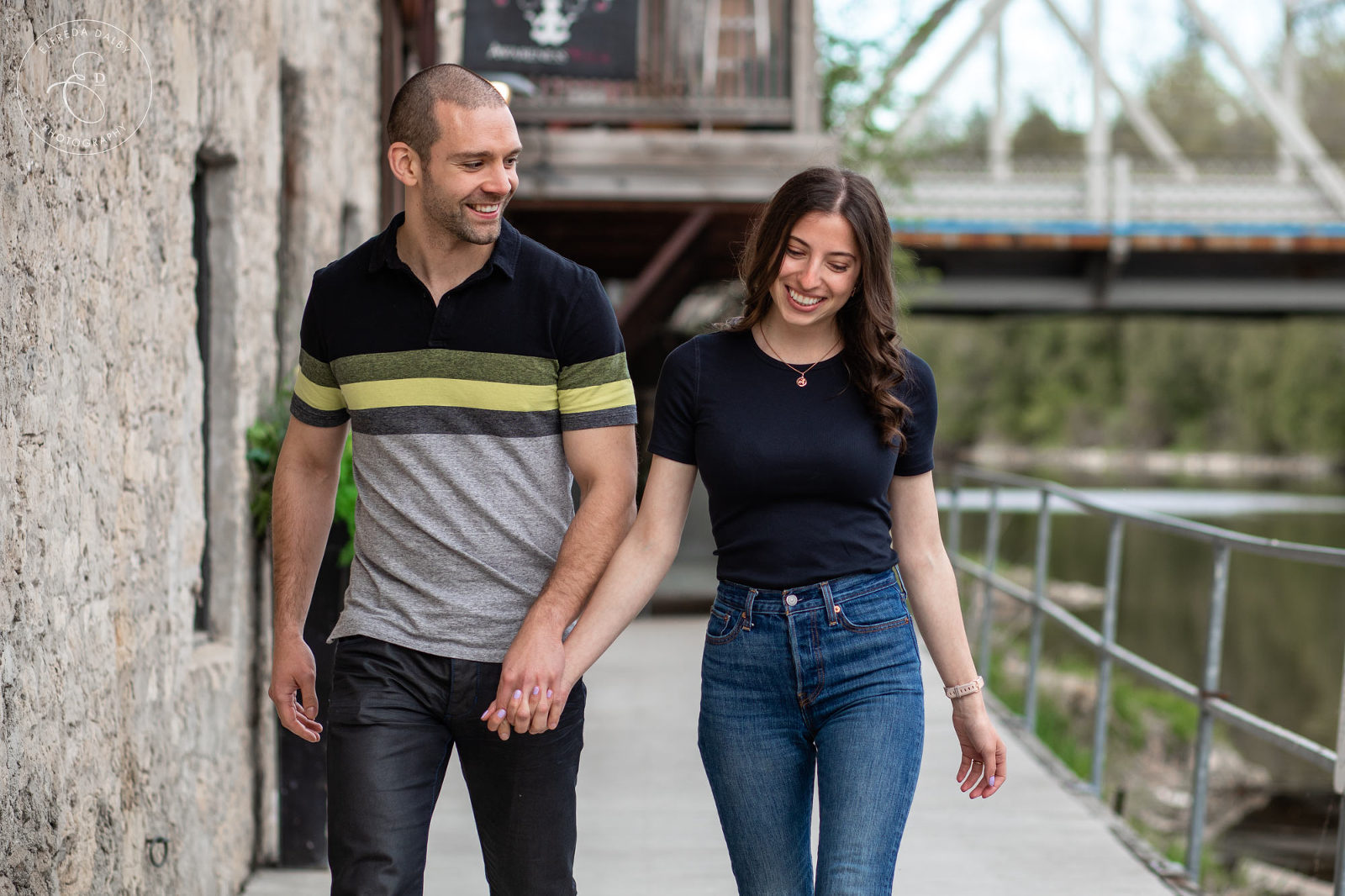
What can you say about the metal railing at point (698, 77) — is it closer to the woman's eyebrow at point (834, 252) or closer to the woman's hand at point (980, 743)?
the woman's eyebrow at point (834, 252)

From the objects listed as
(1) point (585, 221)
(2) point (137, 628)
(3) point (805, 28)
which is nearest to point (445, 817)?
(2) point (137, 628)

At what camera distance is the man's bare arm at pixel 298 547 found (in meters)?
2.75

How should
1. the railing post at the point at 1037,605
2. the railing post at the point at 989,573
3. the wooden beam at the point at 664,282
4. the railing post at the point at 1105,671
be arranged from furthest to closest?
the wooden beam at the point at 664,282
the railing post at the point at 989,573
the railing post at the point at 1037,605
the railing post at the point at 1105,671

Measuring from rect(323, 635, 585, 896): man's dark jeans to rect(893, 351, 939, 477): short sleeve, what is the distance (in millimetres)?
712

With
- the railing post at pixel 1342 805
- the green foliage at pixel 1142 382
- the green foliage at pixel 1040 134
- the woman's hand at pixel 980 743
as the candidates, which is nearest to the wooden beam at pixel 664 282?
the railing post at pixel 1342 805

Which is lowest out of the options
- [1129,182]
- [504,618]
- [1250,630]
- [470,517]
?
[1250,630]

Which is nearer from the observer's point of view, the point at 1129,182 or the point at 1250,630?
the point at 1129,182

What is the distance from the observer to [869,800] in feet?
8.45

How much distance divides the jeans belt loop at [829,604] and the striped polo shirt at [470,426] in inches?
17.6

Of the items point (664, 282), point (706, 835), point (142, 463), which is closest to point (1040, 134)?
point (664, 282)

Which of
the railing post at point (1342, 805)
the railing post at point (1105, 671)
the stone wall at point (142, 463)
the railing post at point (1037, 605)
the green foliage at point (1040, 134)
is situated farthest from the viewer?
the green foliage at point (1040, 134)

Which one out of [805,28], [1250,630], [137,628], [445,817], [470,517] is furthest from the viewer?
[1250,630]

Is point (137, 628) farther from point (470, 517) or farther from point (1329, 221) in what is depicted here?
point (1329, 221)

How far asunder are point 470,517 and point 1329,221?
65.9ft
